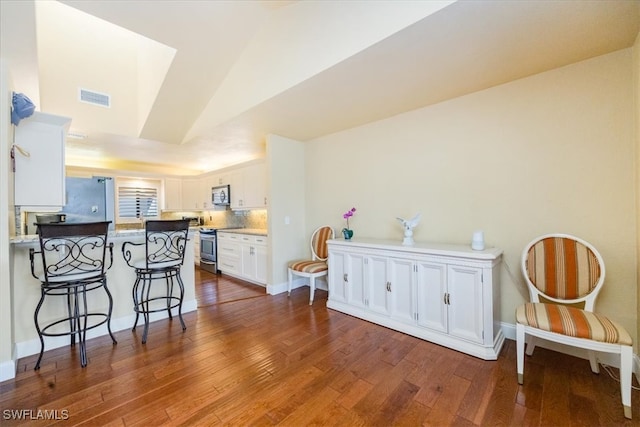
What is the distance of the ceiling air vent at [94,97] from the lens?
3.54 m

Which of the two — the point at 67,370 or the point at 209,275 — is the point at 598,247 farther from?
the point at 209,275

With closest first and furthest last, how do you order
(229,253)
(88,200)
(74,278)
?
(74,278), (88,200), (229,253)

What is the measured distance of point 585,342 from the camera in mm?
1610

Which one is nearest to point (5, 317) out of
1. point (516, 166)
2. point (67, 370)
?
point (67, 370)

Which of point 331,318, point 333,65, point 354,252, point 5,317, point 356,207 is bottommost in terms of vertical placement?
point 331,318

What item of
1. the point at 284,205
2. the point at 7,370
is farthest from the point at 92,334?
the point at 284,205

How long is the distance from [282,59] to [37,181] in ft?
8.48

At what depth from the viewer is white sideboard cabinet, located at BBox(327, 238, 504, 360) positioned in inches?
84.9

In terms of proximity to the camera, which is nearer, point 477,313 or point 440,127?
point 477,313

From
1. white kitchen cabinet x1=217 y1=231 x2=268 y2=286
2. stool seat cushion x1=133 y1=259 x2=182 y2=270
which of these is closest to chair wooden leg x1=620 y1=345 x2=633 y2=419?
stool seat cushion x1=133 y1=259 x2=182 y2=270

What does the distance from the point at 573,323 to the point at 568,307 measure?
1.20ft

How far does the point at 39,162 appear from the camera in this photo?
2385mm

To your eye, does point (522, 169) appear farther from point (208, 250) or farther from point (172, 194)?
point (172, 194)

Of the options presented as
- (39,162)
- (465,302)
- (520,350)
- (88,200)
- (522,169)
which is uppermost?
(39,162)
